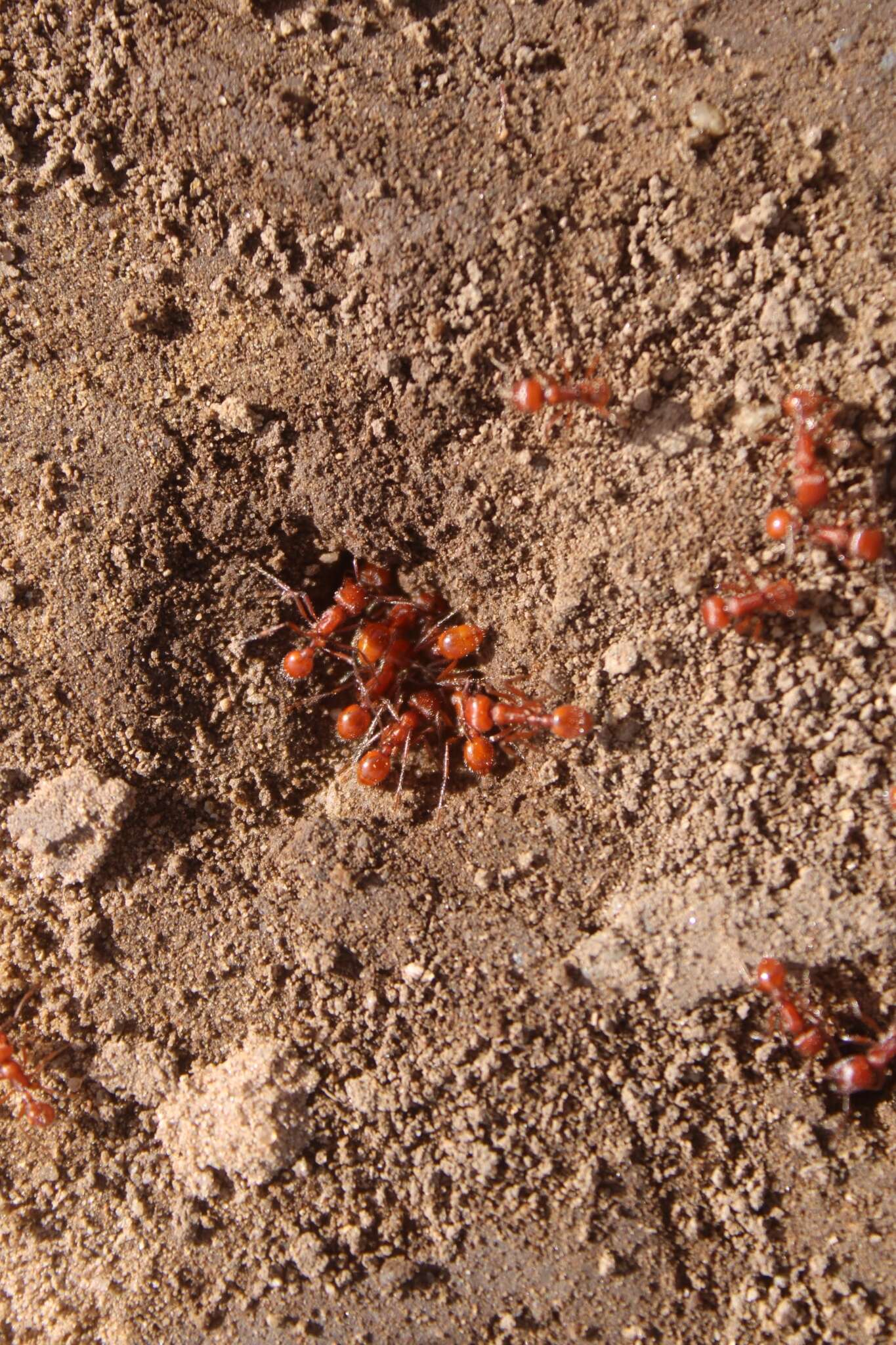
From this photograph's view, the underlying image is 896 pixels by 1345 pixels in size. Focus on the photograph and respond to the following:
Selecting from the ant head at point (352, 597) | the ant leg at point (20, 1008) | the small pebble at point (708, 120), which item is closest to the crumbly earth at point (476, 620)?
the small pebble at point (708, 120)

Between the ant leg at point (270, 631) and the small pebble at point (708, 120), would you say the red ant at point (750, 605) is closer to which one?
the small pebble at point (708, 120)

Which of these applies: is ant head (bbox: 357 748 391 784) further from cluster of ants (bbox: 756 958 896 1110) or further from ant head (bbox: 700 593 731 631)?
cluster of ants (bbox: 756 958 896 1110)

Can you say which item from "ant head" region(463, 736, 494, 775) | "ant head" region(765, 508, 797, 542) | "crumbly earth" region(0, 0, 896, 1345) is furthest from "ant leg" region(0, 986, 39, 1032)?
"ant head" region(765, 508, 797, 542)

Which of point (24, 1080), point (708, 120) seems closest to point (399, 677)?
point (24, 1080)

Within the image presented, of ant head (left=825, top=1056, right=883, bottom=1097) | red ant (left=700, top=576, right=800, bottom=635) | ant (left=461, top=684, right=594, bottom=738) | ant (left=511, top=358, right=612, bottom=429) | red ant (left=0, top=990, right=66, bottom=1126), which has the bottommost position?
ant head (left=825, top=1056, right=883, bottom=1097)

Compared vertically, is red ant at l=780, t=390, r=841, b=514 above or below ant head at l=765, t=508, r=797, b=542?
above

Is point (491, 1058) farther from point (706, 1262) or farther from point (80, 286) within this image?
point (80, 286)
